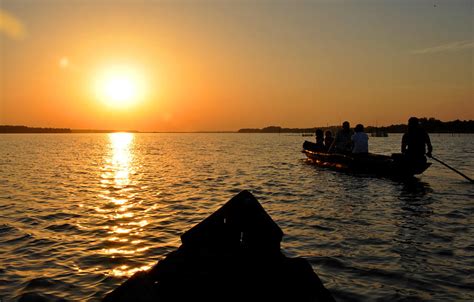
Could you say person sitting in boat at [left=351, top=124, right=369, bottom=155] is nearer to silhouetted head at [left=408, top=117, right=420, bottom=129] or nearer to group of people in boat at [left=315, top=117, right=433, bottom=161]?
group of people in boat at [left=315, top=117, right=433, bottom=161]

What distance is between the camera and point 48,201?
14.5 meters

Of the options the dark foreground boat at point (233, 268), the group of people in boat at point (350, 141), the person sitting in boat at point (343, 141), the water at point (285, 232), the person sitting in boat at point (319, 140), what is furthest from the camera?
the person sitting in boat at point (319, 140)

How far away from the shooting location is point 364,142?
22281 mm

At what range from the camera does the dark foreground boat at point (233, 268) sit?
9.43ft

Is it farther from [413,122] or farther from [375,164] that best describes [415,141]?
[375,164]

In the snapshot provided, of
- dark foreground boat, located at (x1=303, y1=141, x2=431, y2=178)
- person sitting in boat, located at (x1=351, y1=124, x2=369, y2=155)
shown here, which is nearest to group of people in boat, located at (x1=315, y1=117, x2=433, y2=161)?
person sitting in boat, located at (x1=351, y1=124, x2=369, y2=155)

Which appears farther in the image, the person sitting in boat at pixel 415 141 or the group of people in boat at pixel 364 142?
the group of people in boat at pixel 364 142

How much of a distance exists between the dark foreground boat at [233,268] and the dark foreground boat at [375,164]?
18342 millimetres

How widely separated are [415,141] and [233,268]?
715 inches

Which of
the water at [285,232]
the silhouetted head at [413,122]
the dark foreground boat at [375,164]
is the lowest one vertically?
the water at [285,232]

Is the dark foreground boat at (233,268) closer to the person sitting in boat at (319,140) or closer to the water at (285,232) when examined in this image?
the water at (285,232)

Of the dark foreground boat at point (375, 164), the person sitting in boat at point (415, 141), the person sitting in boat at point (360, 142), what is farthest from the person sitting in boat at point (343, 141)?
the person sitting in boat at point (415, 141)

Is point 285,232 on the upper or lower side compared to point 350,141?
lower

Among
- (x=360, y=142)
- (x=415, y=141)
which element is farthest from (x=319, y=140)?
(x=415, y=141)
